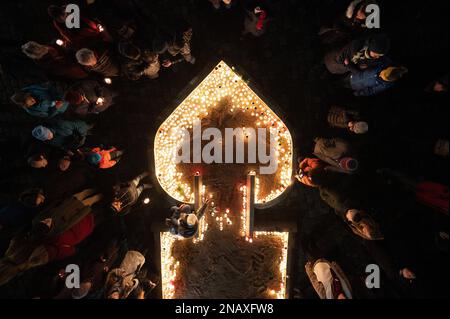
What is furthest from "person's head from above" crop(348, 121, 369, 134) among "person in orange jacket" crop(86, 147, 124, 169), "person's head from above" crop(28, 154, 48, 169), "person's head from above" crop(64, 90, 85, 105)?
"person's head from above" crop(28, 154, 48, 169)

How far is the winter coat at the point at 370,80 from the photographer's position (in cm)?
345

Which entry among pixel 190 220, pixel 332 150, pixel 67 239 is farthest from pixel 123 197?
pixel 332 150

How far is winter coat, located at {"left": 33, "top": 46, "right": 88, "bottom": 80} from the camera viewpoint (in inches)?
142

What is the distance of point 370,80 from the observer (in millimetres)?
3586

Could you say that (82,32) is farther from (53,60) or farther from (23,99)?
(23,99)

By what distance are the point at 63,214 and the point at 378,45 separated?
16.7 ft

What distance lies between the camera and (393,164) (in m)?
4.27

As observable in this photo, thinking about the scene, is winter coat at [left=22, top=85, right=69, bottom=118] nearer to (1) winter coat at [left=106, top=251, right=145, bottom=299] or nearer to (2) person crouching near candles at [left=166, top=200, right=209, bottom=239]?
(2) person crouching near candles at [left=166, top=200, right=209, bottom=239]

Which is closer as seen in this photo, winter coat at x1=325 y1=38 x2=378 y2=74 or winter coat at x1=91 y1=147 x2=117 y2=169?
winter coat at x1=325 y1=38 x2=378 y2=74

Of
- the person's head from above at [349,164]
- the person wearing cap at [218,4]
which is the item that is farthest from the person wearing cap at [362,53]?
the person wearing cap at [218,4]

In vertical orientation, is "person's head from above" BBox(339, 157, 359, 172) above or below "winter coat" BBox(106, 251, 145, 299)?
above

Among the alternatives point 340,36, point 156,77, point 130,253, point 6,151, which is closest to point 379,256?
point 340,36

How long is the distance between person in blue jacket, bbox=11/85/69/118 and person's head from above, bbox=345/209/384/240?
15.7 feet
